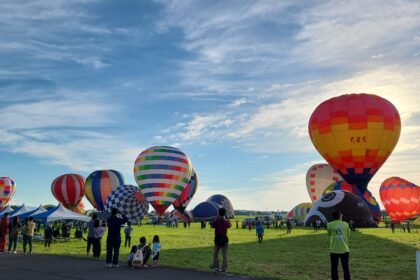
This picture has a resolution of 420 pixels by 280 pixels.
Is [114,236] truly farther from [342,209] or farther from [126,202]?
[126,202]

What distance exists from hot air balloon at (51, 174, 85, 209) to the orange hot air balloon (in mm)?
39294

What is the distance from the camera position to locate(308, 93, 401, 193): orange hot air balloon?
118 ft

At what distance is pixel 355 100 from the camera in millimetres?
36969

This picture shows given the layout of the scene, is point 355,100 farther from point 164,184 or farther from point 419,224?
point 419,224

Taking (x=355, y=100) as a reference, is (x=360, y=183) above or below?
below

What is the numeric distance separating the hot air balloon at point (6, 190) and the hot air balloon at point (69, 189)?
10.2m

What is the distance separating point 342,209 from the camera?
4022 centimetres

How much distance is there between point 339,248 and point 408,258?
8602 mm

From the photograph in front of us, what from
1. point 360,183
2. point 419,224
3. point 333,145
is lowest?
point 419,224

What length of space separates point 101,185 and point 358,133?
37.0 meters

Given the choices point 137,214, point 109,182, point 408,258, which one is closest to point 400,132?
point 408,258

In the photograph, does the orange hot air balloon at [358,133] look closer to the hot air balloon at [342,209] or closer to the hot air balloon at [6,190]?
the hot air balloon at [342,209]

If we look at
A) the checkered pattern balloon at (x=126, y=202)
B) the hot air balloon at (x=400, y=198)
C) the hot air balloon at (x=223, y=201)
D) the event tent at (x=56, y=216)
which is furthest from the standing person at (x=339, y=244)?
the hot air balloon at (x=223, y=201)

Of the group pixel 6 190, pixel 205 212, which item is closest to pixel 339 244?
pixel 205 212
